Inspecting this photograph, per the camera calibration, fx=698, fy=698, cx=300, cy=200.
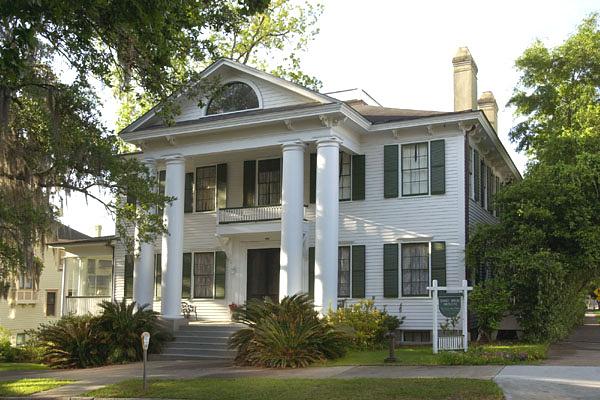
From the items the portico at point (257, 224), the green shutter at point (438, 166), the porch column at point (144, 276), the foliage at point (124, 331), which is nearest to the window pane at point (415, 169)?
the green shutter at point (438, 166)

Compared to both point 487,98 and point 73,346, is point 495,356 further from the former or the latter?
point 487,98

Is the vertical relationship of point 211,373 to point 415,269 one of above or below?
below

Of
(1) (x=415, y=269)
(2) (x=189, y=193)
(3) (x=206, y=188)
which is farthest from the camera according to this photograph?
(2) (x=189, y=193)

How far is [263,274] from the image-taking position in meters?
22.9

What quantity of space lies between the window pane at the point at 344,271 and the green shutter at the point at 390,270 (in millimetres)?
1217

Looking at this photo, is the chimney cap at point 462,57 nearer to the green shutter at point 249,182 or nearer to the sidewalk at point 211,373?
the green shutter at point 249,182

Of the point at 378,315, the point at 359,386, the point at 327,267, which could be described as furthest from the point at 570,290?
the point at 359,386

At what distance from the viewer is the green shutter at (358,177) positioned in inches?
846

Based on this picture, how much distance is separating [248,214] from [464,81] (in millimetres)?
8165

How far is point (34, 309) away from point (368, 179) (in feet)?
86.7

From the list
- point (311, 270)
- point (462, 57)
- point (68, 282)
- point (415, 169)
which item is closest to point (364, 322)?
point (311, 270)

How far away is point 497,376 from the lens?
12.0m

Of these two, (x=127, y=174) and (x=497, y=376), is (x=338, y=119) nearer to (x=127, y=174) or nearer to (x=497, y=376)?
(x=127, y=174)

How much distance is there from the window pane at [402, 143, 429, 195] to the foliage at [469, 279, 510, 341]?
3.65 m
